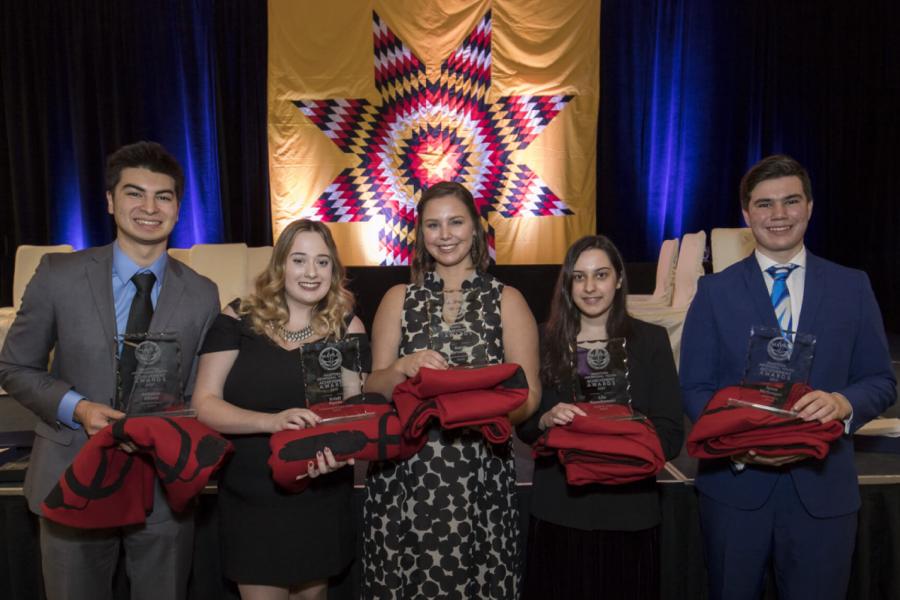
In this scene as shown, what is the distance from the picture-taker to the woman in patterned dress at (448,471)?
5.87 ft

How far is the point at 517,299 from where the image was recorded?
191 cm

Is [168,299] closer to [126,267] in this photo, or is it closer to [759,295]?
A: [126,267]

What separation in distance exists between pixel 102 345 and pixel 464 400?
989 mm

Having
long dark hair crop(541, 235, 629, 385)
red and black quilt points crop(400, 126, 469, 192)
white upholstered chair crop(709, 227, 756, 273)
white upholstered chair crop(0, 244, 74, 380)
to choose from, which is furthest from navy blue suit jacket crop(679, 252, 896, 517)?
red and black quilt points crop(400, 126, 469, 192)

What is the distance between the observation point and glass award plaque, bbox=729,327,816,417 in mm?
1563

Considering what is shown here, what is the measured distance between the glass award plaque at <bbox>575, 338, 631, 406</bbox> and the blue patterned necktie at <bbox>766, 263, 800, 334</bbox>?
480mm

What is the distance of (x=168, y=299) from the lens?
1.77 meters

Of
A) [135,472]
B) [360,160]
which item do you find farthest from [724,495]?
[360,160]

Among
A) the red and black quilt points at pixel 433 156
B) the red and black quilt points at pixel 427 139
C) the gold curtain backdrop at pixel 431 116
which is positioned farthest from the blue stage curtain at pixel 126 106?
the red and black quilt points at pixel 433 156

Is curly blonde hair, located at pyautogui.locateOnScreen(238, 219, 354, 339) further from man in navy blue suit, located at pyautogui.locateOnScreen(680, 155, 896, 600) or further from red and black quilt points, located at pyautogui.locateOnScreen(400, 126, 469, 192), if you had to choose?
red and black quilt points, located at pyautogui.locateOnScreen(400, 126, 469, 192)

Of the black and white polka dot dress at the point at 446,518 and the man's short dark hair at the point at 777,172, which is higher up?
the man's short dark hair at the point at 777,172

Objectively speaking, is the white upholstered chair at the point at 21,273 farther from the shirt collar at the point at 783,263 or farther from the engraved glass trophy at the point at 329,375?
the shirt collar at the point at 783,263

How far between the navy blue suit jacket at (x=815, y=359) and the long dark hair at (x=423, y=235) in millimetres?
683

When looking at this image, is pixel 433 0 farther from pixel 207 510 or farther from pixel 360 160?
pixel 207 510
